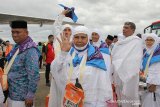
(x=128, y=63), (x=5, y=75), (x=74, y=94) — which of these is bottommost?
(x=74, y=94)

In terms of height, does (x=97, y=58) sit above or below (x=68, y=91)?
above

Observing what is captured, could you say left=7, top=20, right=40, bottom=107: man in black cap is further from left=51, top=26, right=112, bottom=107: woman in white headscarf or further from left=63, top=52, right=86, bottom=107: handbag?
left=63, top=52, right=86, bottom=107: handbag

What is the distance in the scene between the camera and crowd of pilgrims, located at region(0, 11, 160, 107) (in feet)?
14.6

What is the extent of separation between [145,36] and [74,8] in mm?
1413

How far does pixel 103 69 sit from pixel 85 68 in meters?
0.23

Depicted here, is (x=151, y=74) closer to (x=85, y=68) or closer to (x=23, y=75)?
(x=85, y=68)

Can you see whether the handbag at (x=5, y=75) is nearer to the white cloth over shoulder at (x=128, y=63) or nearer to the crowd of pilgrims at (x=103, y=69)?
the crowd of pilgrims at (x=103, y=69)

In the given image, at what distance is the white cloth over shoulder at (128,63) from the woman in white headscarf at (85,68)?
4.23 feet

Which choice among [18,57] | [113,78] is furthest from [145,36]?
[18,57]

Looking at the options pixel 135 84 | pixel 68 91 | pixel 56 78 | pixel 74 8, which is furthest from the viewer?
pixel 74 8

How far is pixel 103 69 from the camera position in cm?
454

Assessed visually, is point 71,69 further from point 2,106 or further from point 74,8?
point 74,8

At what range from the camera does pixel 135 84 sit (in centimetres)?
577

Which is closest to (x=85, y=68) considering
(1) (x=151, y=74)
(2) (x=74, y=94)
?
(2) (x=74, y=94)
